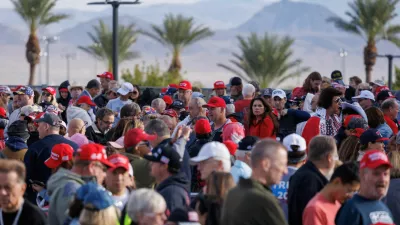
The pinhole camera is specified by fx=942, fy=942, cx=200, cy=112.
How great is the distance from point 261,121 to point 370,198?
4996 mm

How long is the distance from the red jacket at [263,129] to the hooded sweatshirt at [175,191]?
4.20m

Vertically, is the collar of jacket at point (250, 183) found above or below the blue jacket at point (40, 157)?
above

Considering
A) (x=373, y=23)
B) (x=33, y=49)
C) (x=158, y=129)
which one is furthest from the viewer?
(x=33, y=49)

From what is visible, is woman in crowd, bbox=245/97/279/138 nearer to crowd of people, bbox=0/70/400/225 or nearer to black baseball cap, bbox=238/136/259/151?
crowd of people, bbox=0/70/400/225

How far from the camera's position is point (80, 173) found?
8125 mm

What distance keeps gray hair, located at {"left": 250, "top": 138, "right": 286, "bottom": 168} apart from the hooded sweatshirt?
97cm

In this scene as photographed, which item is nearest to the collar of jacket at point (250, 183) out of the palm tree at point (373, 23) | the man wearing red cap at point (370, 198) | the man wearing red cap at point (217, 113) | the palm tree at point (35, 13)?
the man wearing red cap at point (370, 198)

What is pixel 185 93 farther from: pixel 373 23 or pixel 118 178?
pixel 373 23

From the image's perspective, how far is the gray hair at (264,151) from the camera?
6930 mm

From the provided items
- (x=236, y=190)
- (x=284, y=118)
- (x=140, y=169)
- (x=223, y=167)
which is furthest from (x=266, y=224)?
(x=284, y=118)

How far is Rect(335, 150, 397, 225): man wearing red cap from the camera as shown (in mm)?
7230

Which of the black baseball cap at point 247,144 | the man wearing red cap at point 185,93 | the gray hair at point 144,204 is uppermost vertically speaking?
the man wearing red cap at point 185,93

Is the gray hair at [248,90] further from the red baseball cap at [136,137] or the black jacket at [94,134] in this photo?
the red baseball cap at [136,137]

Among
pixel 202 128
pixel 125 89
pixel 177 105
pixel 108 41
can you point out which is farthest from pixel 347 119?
pixel 108 41
